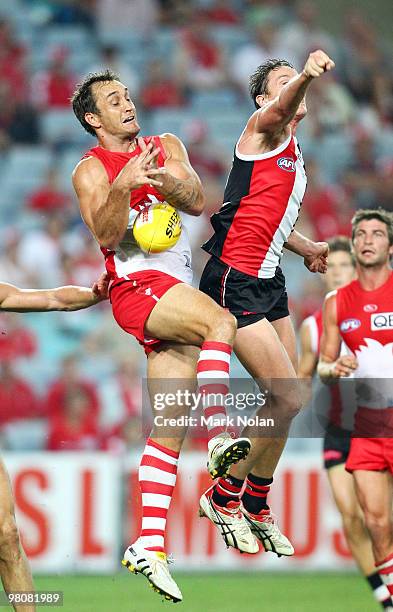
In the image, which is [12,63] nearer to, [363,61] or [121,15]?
[121,15]

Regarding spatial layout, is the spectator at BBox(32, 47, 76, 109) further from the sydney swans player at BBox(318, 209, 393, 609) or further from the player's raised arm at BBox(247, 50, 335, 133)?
the player's raised arm at BBox(247, 50, 335, 133)

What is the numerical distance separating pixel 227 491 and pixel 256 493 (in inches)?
11.4

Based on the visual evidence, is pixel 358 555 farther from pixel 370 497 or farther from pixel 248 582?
pixel 248 582

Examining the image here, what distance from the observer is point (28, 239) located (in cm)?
1325

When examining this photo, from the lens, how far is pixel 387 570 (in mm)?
8102

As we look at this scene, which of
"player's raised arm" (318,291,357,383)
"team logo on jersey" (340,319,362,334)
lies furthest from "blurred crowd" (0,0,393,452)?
"team logo on jersey" (340,319,362,334)

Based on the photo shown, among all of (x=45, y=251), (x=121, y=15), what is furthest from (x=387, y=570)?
(x=121, y=15)

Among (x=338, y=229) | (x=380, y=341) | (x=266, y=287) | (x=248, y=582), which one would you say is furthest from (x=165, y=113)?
(x=266, y=287)

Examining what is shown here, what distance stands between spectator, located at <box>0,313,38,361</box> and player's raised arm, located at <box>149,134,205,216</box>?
567 cm

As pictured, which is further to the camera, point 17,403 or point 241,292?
point 17,403

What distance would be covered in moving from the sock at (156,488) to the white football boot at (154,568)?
58 mm

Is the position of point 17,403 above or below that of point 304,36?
below

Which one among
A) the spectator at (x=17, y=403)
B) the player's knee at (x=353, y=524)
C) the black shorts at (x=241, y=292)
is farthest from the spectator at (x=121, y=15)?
the black shorts at (x=241, y=292)

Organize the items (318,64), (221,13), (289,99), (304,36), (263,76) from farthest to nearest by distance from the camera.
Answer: (221,13)
(304,36)
(263,76)
(289,99)
(318,64)
